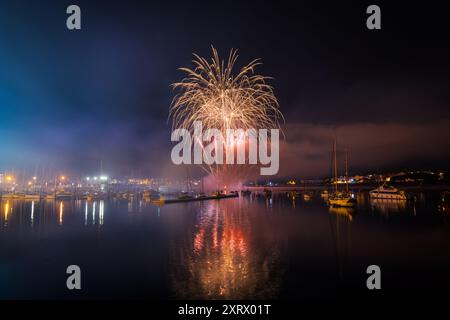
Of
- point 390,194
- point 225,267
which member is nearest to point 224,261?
point 225,267

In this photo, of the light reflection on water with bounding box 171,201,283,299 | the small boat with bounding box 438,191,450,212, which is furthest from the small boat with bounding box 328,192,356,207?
the light reflection on water with bounding box 171,201,283,299

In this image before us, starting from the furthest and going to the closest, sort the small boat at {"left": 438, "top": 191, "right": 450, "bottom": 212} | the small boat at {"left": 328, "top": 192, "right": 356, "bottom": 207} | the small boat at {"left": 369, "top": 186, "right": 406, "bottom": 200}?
the small boat at {"left": 369, "top": 186, "right": 406, "bottom": 200}, the small boat at {"left": 328, "top": 192, "right": 356, "bottom": 207}, the small boat at {"left": 438, "top": 191, "right": 450, "bottom": 212}

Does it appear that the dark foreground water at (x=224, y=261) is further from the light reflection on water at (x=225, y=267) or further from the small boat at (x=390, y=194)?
the small boat at (x=390, y=194)

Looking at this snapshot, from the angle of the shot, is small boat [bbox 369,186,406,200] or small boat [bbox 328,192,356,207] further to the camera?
small boat [bbox 369,186,406,200]

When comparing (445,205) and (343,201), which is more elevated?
(343,201)

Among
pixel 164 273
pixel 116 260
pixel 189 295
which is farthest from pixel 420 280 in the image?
pixel 116 260

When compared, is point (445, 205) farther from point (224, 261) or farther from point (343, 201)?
point (224, 261)

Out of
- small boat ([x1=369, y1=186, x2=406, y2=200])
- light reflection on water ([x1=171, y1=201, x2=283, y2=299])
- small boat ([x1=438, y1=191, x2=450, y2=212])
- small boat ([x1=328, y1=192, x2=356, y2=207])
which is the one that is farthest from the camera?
small boat ([x1=369, y1=186, x2=406, y2=200])

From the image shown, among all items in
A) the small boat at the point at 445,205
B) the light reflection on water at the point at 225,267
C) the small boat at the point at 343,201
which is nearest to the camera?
the light reflection on water at the point at 225,267

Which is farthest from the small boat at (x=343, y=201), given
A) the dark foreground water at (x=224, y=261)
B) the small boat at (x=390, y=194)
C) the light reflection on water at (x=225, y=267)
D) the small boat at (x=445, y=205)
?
the light reflection on water at (x=225, y=267)

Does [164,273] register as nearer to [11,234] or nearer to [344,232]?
[344,232]

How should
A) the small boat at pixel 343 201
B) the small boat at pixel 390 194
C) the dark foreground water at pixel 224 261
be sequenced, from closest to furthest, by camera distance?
the dark foreground water at pixel 224 261, the small boat at pixel 343 201, the small boat at pixel 390 194

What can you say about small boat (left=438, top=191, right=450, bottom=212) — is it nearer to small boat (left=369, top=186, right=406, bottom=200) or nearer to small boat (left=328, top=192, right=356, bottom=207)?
small boat (left=328, top=192, right=356, bottom=207)
